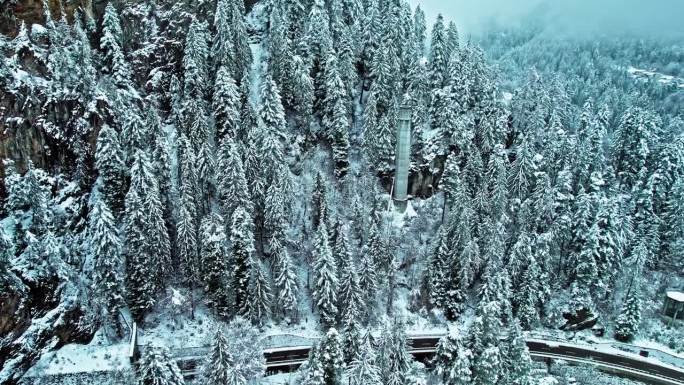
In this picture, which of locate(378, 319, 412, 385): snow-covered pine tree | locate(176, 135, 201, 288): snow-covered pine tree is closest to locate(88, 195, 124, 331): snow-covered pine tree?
locate(176, 135, 201, 288): snow-covered pine tree

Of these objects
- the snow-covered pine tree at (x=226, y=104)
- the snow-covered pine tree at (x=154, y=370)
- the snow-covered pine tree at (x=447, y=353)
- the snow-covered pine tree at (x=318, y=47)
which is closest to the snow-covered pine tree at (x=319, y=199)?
the snow-covered pine tree at (x=226, y=104)

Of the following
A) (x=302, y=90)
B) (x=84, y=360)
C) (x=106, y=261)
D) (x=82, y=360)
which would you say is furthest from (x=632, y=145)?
(x=82, y=360)

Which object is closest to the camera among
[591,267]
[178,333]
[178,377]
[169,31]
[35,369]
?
[178,377]

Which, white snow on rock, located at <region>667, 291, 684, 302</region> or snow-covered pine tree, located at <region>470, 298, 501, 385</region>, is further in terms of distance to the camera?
white snow on rock, located at <region>667, 291, 684, 302</region>

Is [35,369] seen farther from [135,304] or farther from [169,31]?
[169,31]

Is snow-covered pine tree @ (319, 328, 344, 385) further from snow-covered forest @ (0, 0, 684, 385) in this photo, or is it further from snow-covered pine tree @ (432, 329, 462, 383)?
snow-covered pine tree @ (432, 329, 462, 383)

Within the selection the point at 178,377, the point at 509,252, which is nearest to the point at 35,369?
the point at 178,377

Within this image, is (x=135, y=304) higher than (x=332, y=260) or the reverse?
the reverse

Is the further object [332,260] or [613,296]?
[613,296]
